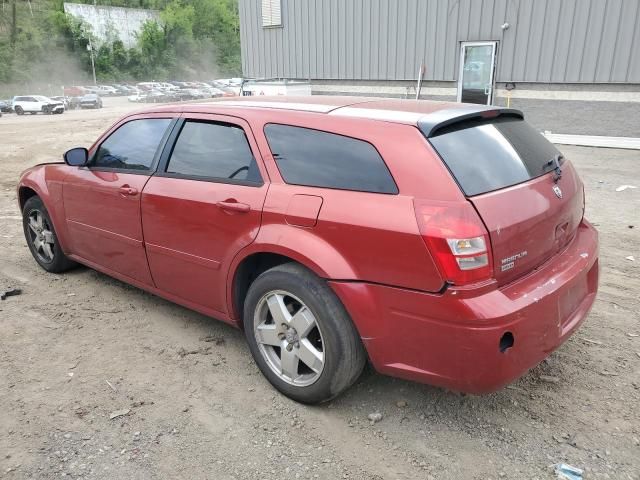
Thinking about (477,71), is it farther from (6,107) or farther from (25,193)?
(6,107)

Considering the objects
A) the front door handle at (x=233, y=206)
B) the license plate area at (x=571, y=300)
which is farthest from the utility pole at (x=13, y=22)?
the license plate area at (x=571, y=300)

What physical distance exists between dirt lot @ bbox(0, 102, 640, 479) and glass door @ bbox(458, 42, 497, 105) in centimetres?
1003

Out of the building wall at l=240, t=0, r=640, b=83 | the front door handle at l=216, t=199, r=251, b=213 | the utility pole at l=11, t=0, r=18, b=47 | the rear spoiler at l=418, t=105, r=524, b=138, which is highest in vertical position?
the utility pole at l=11, t=0, r=18, b=47

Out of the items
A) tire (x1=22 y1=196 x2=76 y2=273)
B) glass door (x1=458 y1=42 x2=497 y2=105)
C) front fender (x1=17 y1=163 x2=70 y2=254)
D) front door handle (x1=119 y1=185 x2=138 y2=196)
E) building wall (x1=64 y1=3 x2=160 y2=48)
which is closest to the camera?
front door handle (x1=119 y1=185 x2=138 y2=196)

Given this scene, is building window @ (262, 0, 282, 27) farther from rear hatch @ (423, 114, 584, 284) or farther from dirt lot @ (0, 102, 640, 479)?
rear hatch @ (423, 114, 584, 284)

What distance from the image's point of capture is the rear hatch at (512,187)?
2418 millimetres

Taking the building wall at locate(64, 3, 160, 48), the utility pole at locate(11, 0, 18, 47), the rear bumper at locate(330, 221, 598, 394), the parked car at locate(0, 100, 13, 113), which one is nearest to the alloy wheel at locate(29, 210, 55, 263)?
the rear bumper at locate(330, 221, 598, 394)

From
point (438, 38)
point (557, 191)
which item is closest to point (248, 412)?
point (557, 191)

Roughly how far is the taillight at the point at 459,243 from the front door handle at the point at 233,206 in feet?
3.53

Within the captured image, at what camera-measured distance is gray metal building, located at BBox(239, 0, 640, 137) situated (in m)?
11.3

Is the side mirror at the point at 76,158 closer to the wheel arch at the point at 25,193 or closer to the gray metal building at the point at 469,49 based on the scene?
the wheel arch at the point at 25,193

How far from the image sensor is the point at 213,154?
3.31 metres

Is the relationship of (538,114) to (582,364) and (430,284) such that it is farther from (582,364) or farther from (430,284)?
(430,284)

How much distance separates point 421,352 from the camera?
2.46 m
